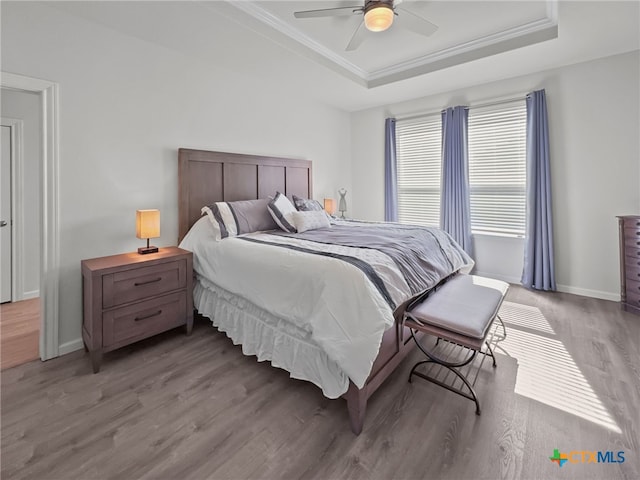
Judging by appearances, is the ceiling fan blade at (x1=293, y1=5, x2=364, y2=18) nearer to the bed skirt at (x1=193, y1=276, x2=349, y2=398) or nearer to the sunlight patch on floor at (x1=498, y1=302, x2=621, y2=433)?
the bed skirt at (x1=193, y1=276, x2=349, y2=398)

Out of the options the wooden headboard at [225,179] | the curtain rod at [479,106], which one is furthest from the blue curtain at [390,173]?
the wooden headboard at [225,179]

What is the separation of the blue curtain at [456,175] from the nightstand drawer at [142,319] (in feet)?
11.7

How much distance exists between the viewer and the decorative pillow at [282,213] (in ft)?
9.90

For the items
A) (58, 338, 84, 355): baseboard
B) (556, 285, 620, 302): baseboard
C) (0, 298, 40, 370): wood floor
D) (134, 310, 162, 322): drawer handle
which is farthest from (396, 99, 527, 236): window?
(0, 298, 40, 370): wood floor

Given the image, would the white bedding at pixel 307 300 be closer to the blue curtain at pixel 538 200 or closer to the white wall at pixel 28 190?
the blue curtain at pixel 538 200

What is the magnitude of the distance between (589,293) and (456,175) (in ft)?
6.76

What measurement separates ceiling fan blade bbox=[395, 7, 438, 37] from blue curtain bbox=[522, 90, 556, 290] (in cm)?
208

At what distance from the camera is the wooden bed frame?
191 centimetres

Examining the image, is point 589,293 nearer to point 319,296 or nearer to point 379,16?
point 319,296

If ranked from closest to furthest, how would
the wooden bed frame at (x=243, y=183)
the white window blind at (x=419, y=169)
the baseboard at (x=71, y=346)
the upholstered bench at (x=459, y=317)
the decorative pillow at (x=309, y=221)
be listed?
the upholstered bench at (x=459, y=317) < the wooden bed frame at (x=243, y=183) < the baseboard at (x=71, y=346) < the decorative pillow at (x=309, y=221) < the white window blind at (x=419, y=169)

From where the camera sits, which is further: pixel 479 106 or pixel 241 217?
pixel 479 106

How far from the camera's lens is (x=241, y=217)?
9.50 feet

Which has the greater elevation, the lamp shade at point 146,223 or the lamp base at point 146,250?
the lamp shade at point 146,223

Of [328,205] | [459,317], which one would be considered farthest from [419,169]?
[459,317]
